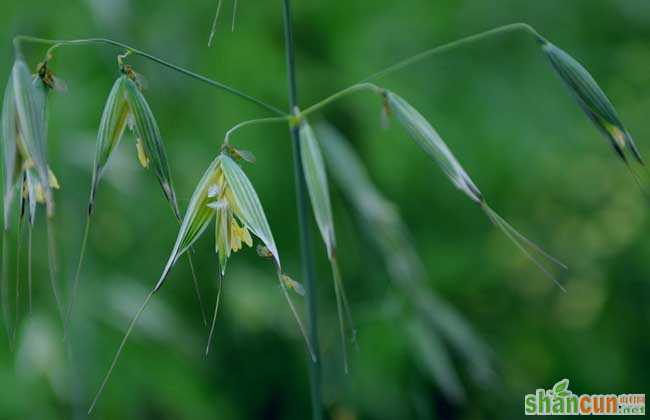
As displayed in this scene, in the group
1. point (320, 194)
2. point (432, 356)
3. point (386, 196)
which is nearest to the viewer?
point (320, 194)

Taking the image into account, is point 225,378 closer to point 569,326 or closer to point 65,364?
point 65,364

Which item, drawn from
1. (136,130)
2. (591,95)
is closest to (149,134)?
(136,130)

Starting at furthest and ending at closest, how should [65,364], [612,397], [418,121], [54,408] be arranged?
1. [54,408]
2. [612,397]
3. [65,364]
4. [418,121]

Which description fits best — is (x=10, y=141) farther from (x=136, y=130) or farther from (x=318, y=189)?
(x=318, y=189)

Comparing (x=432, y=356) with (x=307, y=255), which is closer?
(x=307, y=255)

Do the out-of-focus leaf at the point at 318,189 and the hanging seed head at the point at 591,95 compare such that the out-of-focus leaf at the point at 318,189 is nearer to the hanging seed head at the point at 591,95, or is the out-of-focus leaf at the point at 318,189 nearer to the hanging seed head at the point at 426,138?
the hanging seed head at the point at 426,138

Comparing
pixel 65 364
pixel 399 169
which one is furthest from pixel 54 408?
pixel 399 169

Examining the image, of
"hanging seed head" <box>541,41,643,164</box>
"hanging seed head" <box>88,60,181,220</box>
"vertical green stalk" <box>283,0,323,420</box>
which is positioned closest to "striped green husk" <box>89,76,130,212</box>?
"hanging seed head" <box>88,60,181,220</box>

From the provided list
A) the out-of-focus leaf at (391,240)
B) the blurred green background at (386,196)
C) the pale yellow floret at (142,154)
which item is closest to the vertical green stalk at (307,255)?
the pale yellow floret at (142,154)
